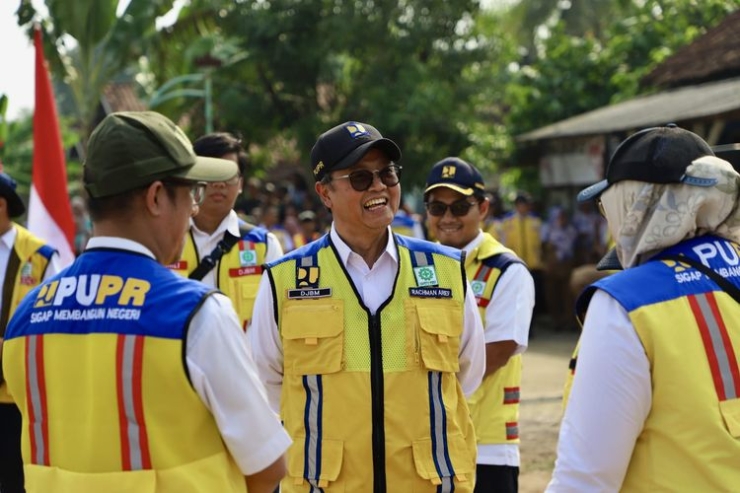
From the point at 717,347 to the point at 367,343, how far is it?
1473mm

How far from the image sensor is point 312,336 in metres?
3.99

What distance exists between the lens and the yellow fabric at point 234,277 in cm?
578

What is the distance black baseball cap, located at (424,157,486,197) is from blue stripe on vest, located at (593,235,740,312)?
2.66m

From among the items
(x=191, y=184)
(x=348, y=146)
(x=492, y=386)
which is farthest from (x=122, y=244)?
(x=492, y=386)

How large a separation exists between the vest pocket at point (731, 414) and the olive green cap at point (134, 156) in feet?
5.10

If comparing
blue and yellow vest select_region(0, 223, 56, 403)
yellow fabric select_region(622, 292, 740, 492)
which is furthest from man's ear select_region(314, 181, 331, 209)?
blue and yellow vest select_region(0, 223, 56, 403)

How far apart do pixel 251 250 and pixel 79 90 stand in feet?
57.6

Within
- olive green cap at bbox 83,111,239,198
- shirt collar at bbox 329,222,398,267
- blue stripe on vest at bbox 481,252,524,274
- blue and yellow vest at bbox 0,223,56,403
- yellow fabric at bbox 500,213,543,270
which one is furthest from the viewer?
yellow fabric at bbox 500,213,543,270

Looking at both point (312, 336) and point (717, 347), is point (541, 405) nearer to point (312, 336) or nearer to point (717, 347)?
point (312, 336)

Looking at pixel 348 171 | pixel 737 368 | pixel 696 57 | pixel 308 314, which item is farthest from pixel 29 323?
pixel 696 57

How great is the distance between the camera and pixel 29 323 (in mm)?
2939

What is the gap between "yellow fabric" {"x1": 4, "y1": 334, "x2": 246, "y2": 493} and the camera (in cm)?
274

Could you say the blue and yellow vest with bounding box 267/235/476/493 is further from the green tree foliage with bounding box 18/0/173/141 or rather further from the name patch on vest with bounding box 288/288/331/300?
the green tree foliage with bounding box 18/0/173/141

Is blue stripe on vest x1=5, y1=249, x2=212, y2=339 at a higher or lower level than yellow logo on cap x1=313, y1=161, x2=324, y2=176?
lower
